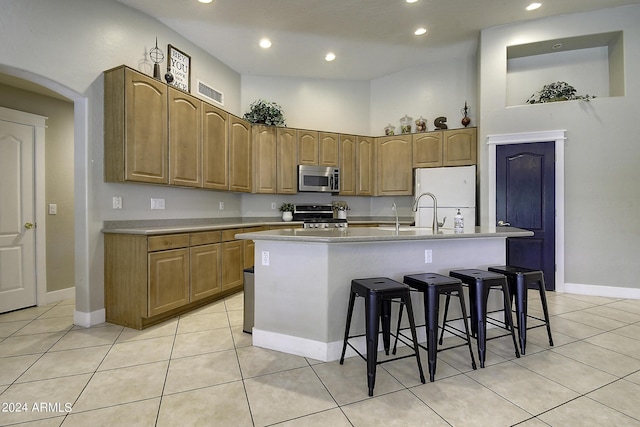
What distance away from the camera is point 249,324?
275 centimetres

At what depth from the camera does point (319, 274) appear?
7.38 ft

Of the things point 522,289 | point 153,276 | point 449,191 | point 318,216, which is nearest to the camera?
point 522,289

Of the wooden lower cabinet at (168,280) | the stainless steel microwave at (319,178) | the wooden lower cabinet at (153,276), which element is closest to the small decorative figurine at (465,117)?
the stainless steel microwave at (319,178)

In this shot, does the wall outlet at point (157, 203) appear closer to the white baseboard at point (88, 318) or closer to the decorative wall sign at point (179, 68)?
the white baseboard at point (88, 318)

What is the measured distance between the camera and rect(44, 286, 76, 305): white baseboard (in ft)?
12.2

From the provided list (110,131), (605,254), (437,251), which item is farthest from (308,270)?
(605,254)

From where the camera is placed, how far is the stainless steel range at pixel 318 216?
501 cm

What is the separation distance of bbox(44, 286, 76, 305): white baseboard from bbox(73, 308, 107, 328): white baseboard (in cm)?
110

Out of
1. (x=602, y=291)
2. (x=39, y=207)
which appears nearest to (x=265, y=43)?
(x=39, y=207)

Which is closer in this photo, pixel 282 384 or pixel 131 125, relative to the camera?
pixel 282 384

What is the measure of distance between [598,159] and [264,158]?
14.8ft

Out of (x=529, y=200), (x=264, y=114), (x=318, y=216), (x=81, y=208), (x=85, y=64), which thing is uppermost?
(x=264, y=114)

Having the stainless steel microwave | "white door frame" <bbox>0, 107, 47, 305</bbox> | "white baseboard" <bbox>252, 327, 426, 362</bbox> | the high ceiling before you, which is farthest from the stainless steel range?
"white door frame" <bbox>0, 107, 47, 305</bbox>

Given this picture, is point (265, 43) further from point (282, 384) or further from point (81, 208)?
point (282, 384)
